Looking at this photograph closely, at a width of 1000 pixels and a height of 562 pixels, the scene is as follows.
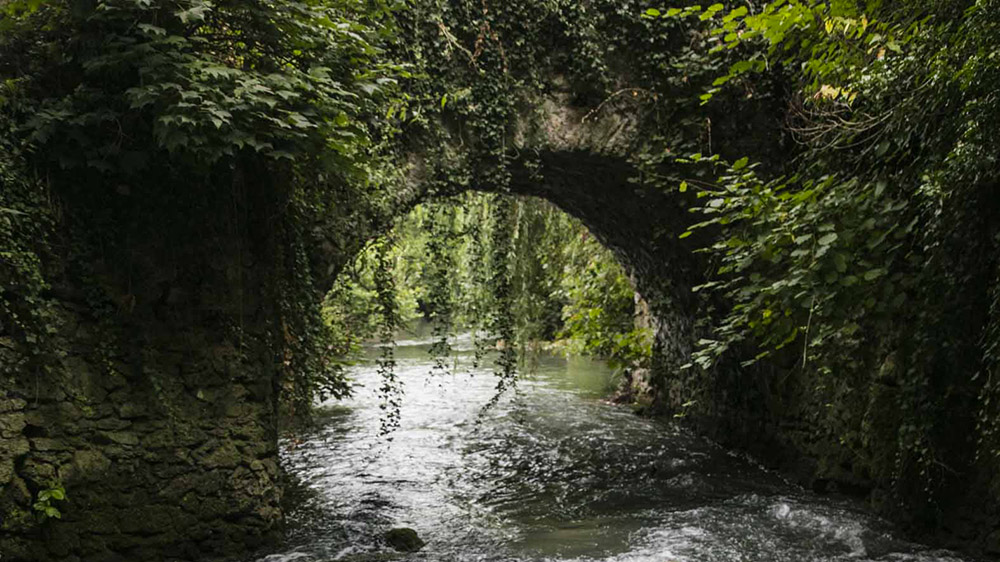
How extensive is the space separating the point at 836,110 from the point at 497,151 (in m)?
2.80

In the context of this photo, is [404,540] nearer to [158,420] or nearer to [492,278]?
[158,420]

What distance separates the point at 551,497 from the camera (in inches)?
222

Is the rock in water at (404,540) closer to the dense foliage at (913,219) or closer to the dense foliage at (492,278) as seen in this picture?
the dense foliage at (492,278)

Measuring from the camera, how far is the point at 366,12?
419cm

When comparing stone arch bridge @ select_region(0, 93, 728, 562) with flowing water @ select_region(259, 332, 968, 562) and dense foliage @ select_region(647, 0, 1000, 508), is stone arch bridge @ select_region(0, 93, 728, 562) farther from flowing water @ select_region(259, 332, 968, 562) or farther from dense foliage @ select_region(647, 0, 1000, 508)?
dense foliage @ select_region(647, 0, 1000, 508)

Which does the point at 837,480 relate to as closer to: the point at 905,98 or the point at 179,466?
the point at 905,98

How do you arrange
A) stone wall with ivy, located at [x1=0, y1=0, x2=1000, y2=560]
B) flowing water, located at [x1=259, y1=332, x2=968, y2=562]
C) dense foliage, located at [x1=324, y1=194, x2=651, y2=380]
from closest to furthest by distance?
stone wall with ivy, located at [x1=0, y1=0, x2=1000, y2=560]
flowing water, located at [x1=259, y1=332, x2=968, y2=562]
dense foliage, located at [x1=324, y1=194, x2=651, y2=380]

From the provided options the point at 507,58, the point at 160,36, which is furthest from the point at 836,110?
the point at 160,36

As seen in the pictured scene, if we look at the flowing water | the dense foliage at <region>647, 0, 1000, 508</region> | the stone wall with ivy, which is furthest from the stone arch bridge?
the dense foliage at <region>647, 0, 1000, 508</region>

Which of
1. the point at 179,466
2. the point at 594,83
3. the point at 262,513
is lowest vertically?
the point at 262,513

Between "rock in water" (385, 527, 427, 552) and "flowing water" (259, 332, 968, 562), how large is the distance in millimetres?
68

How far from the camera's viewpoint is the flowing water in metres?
4.27

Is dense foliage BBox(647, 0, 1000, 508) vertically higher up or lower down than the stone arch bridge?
higher up

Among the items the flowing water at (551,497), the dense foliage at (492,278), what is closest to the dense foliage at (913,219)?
the flowing water at (551,497)
